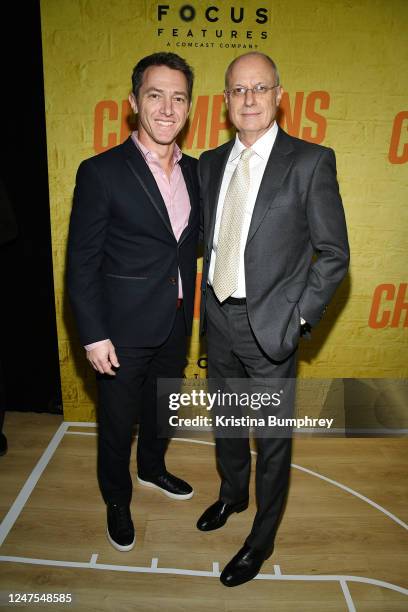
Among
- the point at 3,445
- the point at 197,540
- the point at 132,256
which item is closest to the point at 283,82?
the point at 132,256

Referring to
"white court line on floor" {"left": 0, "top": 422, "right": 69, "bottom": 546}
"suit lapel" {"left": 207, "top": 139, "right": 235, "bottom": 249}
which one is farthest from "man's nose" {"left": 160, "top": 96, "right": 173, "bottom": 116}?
"white court line on floor" {"left": 0, "top": 422, "right": 69, "bottom": 546}

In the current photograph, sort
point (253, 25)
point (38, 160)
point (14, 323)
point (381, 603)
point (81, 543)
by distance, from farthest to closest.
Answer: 1. point (14, 323)
2. point (38, 160)
3. point (253, 25)
4. point (81, 543)
5. point (381, 603)

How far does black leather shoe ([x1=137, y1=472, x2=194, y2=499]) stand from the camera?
8.66 feet

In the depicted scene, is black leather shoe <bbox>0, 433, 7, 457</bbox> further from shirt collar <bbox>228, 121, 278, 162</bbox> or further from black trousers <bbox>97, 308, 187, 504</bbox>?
shirt collar <bbox>228, 121, 278, 162</bbox>

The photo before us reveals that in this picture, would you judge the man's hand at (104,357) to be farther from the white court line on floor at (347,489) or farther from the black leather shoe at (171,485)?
the white court line on floor at (347,489)

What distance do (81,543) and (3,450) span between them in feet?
3.24

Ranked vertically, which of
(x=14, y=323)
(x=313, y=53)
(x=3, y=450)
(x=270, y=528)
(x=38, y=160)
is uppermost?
(x=313, y=53)

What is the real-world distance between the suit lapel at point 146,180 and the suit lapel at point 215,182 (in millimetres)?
227

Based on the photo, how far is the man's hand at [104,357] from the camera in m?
2.03

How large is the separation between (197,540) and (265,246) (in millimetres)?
1501

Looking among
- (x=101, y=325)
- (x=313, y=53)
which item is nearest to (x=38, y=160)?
(x=101, y=325)

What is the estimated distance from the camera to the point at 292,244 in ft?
6.31

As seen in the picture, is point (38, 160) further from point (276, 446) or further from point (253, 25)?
point (276, 446)

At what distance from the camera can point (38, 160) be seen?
2.95 meters
